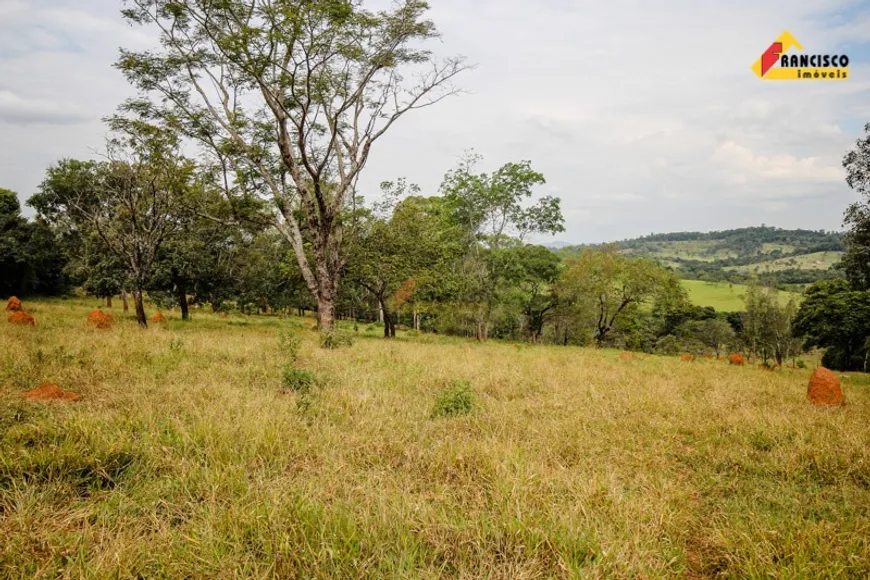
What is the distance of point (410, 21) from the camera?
15.9m

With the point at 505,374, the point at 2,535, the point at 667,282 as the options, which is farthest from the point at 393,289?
the point at 667,282

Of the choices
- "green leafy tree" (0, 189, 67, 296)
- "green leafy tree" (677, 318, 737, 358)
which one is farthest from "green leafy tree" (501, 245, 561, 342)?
"green leafy tree" (0, 189, 67, 296)

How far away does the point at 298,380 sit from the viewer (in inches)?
298

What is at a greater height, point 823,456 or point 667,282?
point 667,282

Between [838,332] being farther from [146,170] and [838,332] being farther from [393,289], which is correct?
[146,170]

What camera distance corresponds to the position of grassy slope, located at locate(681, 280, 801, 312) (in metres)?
82.9

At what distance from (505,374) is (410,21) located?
1496cm

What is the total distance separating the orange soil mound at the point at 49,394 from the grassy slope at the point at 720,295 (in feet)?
298

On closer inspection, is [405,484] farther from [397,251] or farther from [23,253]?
[23,253]

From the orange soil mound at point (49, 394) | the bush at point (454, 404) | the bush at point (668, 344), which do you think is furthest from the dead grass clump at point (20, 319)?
the bush at point (668, 344)

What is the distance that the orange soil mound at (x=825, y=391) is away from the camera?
338 inches

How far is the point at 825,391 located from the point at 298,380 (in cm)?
1174

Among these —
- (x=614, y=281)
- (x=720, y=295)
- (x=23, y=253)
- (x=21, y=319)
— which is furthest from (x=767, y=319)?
(x=23, y=253)

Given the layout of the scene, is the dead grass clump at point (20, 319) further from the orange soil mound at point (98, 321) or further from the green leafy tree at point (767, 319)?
the green leafy tree at point (767, 319)
